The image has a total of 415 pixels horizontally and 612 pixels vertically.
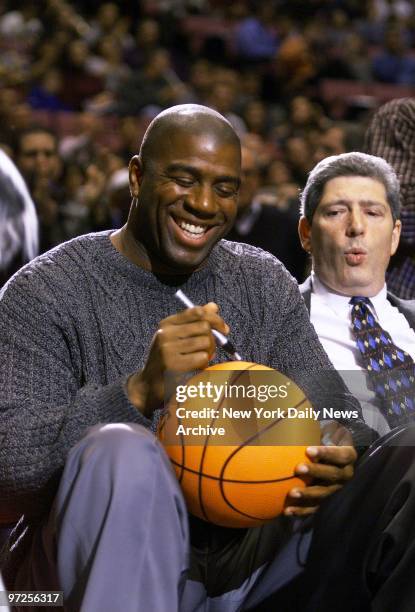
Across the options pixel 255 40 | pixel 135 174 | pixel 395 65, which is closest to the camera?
pixel 135 174

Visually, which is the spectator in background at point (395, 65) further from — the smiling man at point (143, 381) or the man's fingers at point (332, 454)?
the man's fingers at point (332, 454)

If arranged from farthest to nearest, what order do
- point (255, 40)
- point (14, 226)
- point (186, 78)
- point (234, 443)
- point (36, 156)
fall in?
point (255, 40), point (186, 78), point (36, 156), point (14, 226), point (234, 443)

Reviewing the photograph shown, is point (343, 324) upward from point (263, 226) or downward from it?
downward

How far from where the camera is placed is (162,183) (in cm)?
222

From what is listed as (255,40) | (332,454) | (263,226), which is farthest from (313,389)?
(255,40)

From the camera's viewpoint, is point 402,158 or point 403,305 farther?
point 402,158

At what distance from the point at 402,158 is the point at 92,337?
1698mm

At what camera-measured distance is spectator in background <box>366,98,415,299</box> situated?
11.0 ft

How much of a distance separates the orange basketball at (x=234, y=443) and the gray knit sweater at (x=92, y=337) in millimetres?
109

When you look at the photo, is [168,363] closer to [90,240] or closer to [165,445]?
[165,445]

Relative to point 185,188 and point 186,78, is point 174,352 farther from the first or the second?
point 186,78

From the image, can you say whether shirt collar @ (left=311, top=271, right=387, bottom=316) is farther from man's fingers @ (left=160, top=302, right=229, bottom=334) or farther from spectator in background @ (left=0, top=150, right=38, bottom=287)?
man's fingers @ (left=160, top=302, right=229, bottom=334)

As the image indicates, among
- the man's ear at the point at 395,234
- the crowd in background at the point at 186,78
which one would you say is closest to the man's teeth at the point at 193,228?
the man's ear at the point at 395,234

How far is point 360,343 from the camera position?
2.72m
